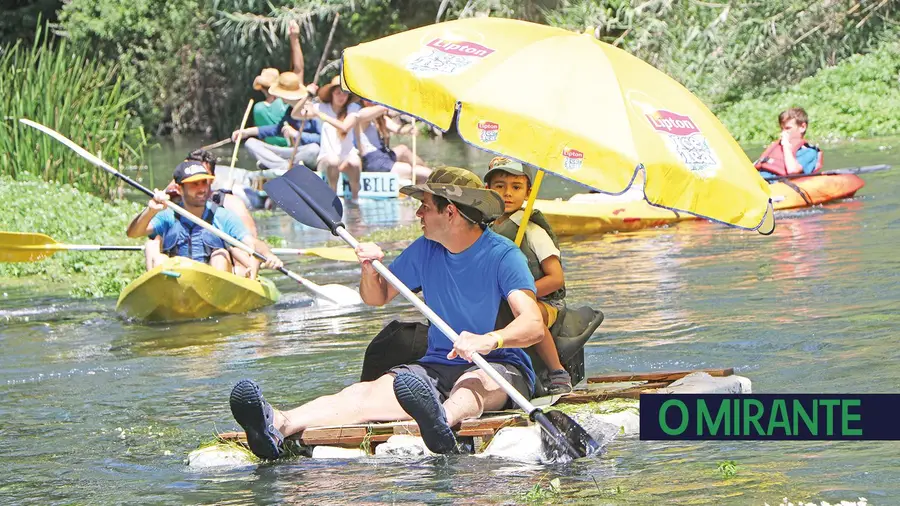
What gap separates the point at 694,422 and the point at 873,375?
71.1 inches

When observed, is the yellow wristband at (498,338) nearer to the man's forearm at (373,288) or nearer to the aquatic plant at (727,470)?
the man's forearm at (373,288)

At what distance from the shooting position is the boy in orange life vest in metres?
14.9

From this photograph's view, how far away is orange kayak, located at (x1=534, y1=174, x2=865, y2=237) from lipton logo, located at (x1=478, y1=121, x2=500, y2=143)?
24.3 feet

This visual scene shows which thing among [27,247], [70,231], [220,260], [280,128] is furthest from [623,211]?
[280,128]

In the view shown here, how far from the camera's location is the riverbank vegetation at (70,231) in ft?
43.5

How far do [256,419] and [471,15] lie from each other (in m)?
21.8

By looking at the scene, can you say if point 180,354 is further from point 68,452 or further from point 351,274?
point 351,274

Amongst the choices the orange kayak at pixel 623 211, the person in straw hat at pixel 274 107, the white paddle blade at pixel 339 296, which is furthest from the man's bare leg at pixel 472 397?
the person in straw hat at pixel 274 107

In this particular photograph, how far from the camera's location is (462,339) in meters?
6.09

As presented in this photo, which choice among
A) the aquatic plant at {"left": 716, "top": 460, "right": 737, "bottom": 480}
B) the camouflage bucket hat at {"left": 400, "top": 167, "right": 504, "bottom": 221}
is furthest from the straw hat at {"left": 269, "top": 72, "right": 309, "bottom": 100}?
the aquatic plant at {"left": 716, "top": 460, "right": 737, "bottom": 480}

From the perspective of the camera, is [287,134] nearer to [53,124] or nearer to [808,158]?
[53,124]

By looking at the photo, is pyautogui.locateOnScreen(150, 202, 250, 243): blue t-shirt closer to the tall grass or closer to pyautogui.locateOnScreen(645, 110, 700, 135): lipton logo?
pyautogui.locateOnScreen(645, 110, 700, 135): lipton logo

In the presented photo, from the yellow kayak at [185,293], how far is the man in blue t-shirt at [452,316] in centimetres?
419

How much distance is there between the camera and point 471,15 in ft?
89.0
